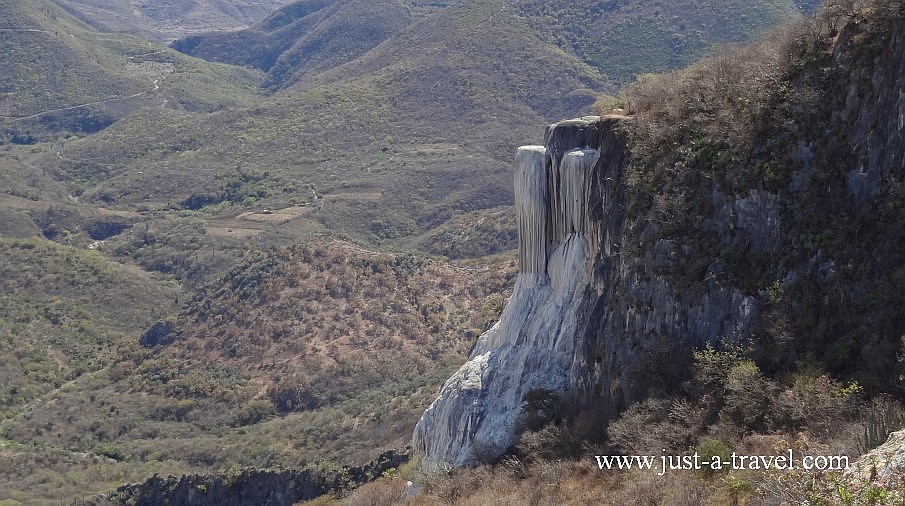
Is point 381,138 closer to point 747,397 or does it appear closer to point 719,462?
point 747,397

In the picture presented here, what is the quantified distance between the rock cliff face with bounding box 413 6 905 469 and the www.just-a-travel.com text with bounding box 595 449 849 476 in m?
1.88

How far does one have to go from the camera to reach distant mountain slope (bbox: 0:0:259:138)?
158 metres

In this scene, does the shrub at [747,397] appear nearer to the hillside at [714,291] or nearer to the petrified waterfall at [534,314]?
the hillside at [714,291]

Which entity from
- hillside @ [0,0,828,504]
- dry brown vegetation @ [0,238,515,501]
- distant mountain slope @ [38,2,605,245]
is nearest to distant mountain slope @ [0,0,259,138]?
hillside @ [0,0,828,504]

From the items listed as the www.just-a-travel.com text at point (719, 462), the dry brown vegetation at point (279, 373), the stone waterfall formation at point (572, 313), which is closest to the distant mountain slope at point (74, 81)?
the dry brown vegetation at point (279, 373)

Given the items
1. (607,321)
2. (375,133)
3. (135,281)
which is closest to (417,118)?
(375,133)

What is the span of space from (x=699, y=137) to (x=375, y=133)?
105296 mm

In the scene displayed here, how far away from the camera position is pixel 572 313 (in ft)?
81.1

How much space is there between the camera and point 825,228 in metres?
19.3

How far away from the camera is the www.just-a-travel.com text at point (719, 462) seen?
1480cm

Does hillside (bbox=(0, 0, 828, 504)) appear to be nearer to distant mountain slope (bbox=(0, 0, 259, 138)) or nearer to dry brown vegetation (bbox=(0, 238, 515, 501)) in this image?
dry brown vegetation (bbox=(0, 238, 515, 501))

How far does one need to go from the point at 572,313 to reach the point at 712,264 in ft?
16.4

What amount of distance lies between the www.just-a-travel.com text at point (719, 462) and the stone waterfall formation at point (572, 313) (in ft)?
5.86

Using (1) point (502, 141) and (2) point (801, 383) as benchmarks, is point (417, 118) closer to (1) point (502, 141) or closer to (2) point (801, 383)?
(1) point (502, 141)
